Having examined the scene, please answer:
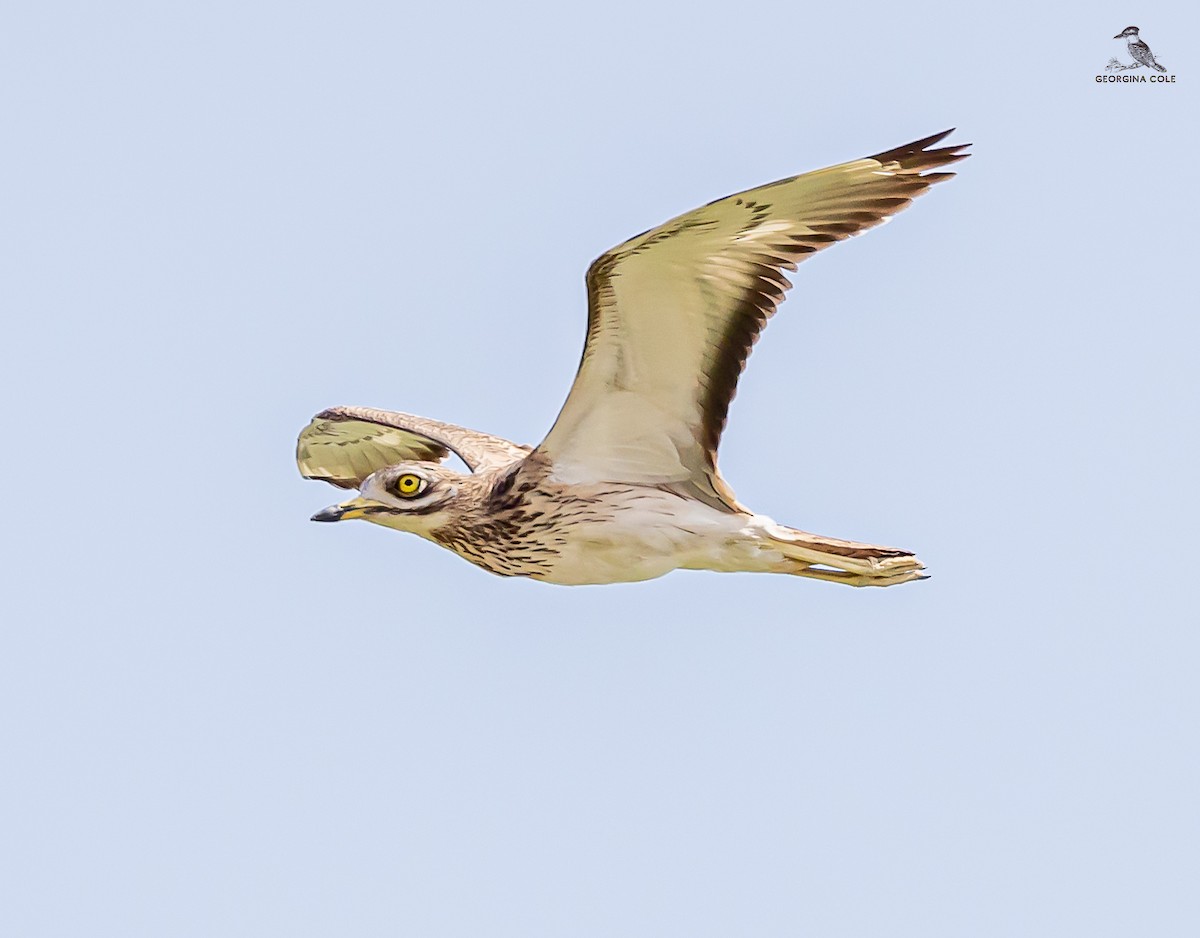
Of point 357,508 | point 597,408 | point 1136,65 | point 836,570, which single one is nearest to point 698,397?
point 597,408

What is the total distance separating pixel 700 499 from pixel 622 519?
0.52 m

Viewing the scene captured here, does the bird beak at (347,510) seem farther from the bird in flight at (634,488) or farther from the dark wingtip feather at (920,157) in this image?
the dark wingtip feather at (920,157)

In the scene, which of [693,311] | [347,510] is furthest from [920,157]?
[347,510]

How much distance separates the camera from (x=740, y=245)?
38.3 feet

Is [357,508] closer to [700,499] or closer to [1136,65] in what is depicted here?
[700,499]

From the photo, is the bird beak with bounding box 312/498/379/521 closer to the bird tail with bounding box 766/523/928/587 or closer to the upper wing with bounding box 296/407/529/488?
the upper wing with bounding box 296/407/529/488

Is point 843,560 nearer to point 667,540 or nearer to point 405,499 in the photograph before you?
point 667,540

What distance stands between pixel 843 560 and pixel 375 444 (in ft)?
14.5

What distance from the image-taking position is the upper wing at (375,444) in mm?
14570

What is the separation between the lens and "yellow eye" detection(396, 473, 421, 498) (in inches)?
512

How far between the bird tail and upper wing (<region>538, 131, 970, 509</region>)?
0.48 metres

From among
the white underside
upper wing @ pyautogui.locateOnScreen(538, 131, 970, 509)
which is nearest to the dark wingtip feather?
upper wing @ pyautogui.locateOnScreen(538, 131, 970, 509)

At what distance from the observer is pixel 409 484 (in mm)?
13016

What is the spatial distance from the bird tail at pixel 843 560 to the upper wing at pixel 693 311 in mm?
484
